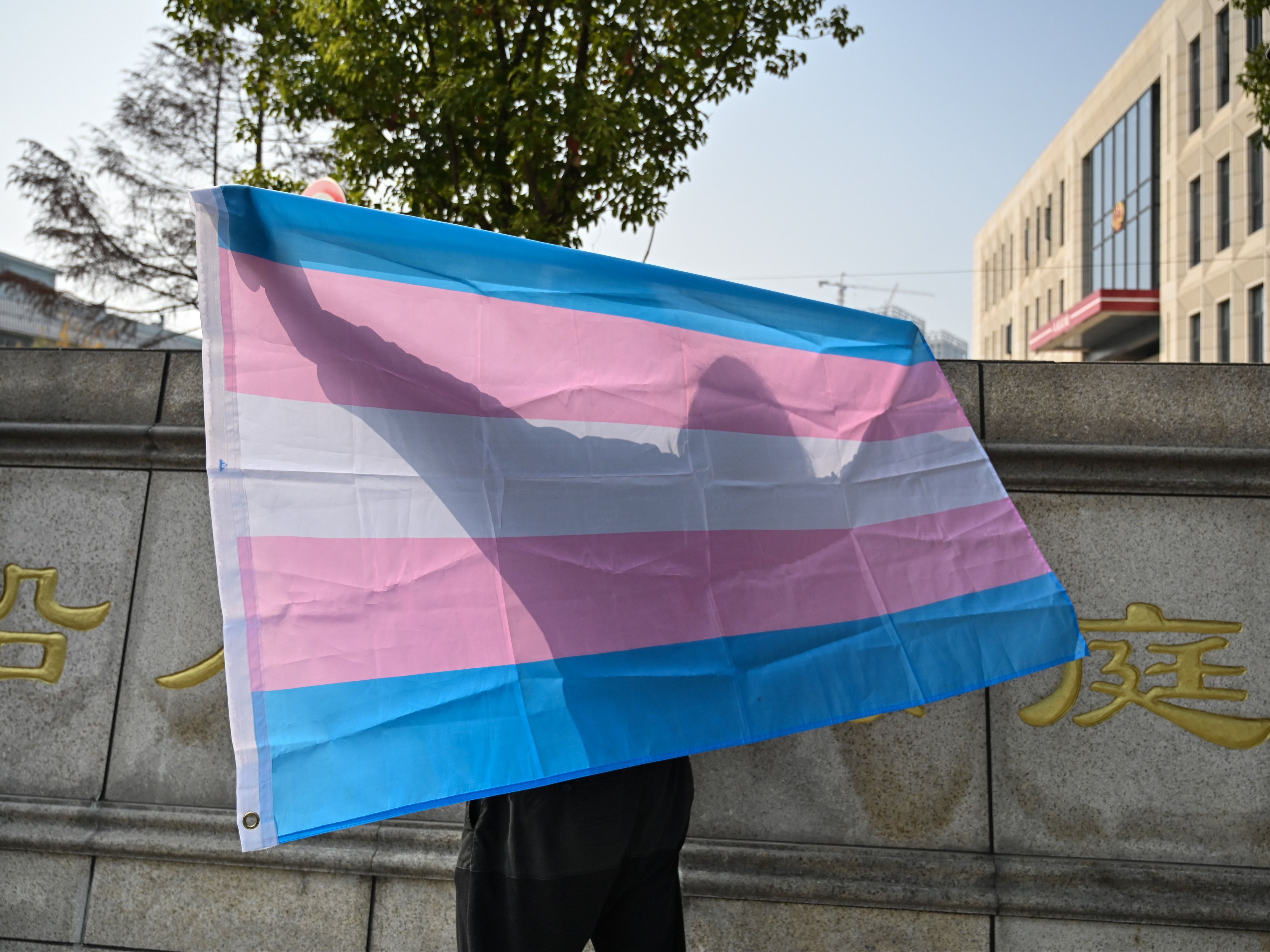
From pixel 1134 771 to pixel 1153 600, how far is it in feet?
1.94

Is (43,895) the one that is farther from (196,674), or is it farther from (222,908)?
(196,674)

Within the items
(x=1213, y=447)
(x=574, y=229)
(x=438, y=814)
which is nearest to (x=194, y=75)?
(x=574, y=229)

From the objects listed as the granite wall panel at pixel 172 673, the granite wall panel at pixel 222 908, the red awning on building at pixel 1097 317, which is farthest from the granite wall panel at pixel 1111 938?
the red awning on building at pixel 1097 317

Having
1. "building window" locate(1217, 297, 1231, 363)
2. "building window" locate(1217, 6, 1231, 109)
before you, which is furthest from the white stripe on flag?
"building window" locate(1217, 6, 1231, 109)

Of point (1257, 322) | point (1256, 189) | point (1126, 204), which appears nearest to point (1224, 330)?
point (1257, 322)

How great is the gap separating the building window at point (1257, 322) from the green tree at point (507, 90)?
22162 mm

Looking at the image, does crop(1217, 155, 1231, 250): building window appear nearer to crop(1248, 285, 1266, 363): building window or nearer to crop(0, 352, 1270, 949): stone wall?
crop(1248, 285, 1266, 363): building window

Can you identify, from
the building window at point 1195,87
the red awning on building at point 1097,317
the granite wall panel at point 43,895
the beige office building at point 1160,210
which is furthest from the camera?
the red awning on building at point 1097,317

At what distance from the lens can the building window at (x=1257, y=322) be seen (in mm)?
24141

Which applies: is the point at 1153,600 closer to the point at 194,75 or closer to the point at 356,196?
the point at 356,196

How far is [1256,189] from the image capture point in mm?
24484

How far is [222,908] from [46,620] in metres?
1.24

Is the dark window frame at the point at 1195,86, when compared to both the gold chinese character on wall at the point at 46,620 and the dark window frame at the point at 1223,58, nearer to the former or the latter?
the dark window frame at the point at 1223,58

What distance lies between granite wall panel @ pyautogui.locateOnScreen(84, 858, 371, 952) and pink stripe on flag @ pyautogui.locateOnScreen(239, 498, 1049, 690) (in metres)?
1.77
